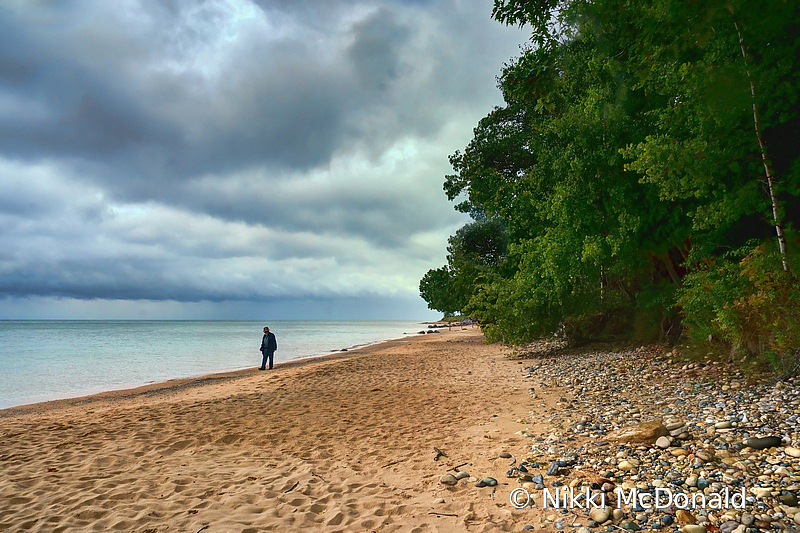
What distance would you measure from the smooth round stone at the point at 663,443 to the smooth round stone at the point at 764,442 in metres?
0.80

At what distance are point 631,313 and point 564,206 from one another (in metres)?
7.20

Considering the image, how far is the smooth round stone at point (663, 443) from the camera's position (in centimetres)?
530

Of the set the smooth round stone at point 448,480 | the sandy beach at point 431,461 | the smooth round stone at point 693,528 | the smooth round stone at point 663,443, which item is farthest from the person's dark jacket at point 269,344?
the smooth round stone at point 693,528

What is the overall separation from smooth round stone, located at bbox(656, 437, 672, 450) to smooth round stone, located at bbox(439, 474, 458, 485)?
265 cm

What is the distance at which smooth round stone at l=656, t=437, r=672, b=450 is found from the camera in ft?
17.4

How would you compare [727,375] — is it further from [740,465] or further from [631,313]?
[631,313]

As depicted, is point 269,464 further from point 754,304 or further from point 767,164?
point 767,164

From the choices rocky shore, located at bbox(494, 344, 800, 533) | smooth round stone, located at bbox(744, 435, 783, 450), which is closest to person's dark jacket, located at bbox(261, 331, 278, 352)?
rocky shore, located at bbox(494, 344, 800, 533)

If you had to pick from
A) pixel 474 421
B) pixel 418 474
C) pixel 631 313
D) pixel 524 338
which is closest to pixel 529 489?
pixel 418 474

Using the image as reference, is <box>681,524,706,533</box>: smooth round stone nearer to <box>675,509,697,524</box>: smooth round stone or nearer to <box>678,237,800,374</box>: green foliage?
<box>675,509,697,524</box>: smooth round stone

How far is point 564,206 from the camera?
40.9ft

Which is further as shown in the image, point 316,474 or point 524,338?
point 524,338

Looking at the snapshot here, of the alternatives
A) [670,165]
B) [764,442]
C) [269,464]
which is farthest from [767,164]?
[269,464]

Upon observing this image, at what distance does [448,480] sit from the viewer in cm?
538
